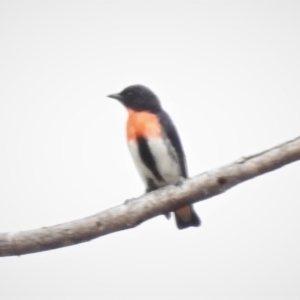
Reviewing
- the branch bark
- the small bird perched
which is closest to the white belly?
the small bird perched

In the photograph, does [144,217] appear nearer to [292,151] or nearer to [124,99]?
[292,151]

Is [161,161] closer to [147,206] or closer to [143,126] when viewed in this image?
[143,126]

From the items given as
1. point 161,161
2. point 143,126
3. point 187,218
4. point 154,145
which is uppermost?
point 143,126

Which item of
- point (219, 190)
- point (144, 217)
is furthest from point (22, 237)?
point (219, 190)

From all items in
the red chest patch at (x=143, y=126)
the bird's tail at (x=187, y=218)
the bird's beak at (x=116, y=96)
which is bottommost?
the bird's tail at (x=187, y=218)

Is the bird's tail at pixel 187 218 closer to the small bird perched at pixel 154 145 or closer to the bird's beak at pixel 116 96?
the small bird perched at pixel 154 145

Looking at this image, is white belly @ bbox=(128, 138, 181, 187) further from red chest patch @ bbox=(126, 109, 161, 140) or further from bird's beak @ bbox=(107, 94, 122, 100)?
bird's beak @ bbox=(107, 94, 122, 100)

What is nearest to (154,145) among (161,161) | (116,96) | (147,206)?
(161,161)

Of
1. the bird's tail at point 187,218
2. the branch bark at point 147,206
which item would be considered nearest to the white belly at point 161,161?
the bird's tail at point 187,218
